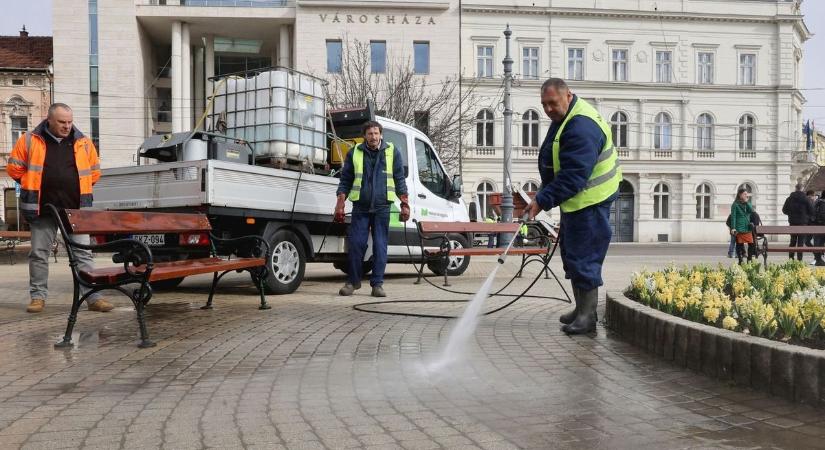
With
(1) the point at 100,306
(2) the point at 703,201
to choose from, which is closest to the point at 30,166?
(1) the point at 100,306

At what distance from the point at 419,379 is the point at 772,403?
73.9 inches

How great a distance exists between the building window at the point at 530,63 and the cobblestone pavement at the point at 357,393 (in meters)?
37.1

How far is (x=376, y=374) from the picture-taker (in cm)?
422

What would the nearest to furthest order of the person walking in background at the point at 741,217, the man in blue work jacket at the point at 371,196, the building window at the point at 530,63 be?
the man in blue work jacket at the point at 371,196
the person walking in background at the point at 741,217
the building window at the point at 530,63

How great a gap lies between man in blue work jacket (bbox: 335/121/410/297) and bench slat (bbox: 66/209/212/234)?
7.23 ft

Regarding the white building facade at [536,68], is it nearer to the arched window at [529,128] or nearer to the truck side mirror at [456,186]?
the arched window at [529,128]

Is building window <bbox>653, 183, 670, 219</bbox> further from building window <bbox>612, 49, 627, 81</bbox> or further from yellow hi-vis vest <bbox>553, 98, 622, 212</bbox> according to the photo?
yellow hi-vis vest <bbox>553, 98, 622, 212</bbox>

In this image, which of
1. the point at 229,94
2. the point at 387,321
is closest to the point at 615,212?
the point at 229,94

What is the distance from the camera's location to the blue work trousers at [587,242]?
535 centimetres

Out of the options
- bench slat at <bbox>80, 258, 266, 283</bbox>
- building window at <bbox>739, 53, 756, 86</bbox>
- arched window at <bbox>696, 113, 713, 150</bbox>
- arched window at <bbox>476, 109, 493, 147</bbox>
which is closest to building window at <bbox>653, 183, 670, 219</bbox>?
arched window at <bbox>696, 113, 713, 150</bbox>

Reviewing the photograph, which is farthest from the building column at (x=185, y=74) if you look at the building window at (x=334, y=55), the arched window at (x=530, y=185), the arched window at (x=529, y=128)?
the arched window at (x=530, y=185)

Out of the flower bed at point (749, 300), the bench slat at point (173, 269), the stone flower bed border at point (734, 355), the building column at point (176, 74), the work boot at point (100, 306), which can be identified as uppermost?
the building column at point (176, 74)

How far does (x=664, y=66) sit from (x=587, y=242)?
40692 millimetres

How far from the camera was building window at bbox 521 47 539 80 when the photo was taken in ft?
136
